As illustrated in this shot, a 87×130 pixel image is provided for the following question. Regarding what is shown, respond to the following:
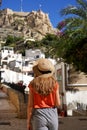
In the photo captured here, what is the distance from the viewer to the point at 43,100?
603 cm

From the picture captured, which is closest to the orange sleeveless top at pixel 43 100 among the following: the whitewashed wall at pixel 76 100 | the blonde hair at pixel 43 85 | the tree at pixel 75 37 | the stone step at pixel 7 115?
the blonde hair at pixel 43 85

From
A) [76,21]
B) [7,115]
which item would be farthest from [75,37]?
[7,115]

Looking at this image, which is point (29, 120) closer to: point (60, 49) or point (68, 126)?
point (68, 126)

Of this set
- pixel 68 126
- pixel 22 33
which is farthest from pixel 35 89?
pixel 22 33

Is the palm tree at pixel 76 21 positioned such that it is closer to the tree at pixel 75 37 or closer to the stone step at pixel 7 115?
the tree at pixel 75 37

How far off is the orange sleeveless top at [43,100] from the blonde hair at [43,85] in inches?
1.8

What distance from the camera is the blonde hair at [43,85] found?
237 inches

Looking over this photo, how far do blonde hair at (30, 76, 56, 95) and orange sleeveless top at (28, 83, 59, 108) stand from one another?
0.05 metres

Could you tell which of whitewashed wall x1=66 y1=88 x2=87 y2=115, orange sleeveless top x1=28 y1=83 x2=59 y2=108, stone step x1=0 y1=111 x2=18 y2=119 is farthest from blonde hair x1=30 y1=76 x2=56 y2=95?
whitewashed wall x1=66 y1=88 x2=87 y2=115

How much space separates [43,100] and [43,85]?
0.21 metres

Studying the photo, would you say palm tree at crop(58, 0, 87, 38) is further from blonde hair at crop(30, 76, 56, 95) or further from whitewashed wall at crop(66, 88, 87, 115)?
blonde hair at crop(30, 76, 56, 95)

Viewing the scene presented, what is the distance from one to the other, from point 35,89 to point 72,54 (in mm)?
16876

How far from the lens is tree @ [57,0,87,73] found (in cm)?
2142

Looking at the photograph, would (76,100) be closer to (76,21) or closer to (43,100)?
(76,21)
